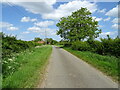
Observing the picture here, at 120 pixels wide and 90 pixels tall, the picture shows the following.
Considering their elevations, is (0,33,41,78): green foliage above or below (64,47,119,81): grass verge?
above

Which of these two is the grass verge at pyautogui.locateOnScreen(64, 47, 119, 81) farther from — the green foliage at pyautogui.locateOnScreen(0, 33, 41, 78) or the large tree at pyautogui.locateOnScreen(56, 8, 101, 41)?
the large tree at pyautogui.locateOnScreen(56, 8, 101, 41)

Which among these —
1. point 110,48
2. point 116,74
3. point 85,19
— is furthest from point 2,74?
point 85,19

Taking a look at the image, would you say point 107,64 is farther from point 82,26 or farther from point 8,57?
point 82,26

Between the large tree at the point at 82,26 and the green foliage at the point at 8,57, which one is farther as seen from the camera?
the large tree at the point at 82,26

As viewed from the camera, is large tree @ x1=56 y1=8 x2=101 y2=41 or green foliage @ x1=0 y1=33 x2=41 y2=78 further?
large tree @ x1=56 y1=8 x2=101 y2=41

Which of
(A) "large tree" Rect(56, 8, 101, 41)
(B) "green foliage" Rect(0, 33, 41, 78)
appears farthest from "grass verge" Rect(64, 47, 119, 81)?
(A) "large tree" Rect(56, 8, 101, 41)

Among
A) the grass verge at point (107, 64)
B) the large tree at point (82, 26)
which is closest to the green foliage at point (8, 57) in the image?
the grass verge at point (107, 64)

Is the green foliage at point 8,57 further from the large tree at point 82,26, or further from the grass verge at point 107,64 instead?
the large tree at point 82,26

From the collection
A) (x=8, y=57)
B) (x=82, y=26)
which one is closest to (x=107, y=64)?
(x=8, y=57)

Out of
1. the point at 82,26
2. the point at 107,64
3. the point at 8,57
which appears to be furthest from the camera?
the point at 82,26

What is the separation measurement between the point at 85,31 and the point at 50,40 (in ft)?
364

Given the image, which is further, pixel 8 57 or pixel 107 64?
A: pixel 8 57

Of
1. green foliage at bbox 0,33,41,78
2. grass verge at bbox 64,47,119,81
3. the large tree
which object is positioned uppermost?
the large tree

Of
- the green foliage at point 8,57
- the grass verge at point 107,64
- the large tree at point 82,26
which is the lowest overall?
the grass verge at point 107,64
